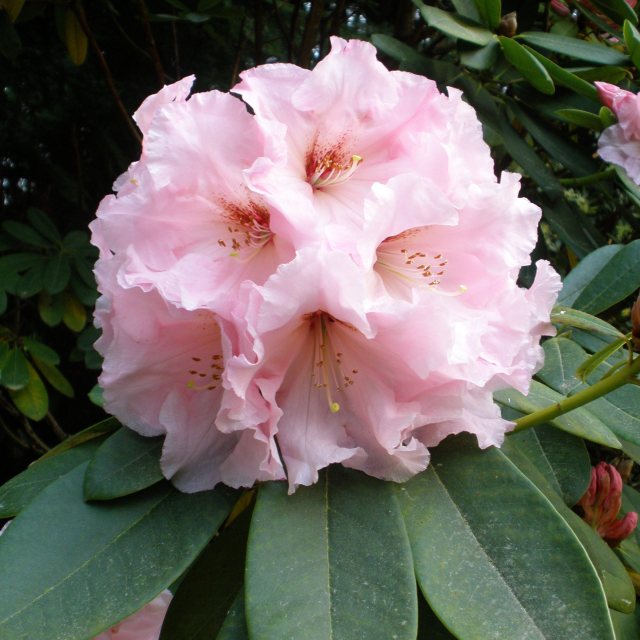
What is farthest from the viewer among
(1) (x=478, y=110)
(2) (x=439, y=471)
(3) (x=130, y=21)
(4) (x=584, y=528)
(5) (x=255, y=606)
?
(3) (x=130, y=21)

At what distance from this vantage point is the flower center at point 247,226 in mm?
595

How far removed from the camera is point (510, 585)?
0.52 meters

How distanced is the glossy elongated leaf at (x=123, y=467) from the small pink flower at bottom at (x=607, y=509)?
538 mm

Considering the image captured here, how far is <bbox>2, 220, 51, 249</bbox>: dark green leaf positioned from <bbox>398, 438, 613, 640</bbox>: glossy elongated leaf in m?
1.37

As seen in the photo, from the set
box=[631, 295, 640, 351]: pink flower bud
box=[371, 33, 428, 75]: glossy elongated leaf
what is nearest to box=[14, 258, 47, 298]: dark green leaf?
box=[371, 33, 428, 75]: glossy elongated leaf

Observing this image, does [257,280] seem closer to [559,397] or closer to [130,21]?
[559,397]

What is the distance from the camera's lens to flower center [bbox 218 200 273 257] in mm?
595

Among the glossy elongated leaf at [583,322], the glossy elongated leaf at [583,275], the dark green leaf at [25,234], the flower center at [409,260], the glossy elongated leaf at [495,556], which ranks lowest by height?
the glossy elongated leaf at [583,275]

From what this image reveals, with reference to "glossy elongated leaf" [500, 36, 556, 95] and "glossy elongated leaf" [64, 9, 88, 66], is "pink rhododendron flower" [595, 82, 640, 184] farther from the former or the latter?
"glossy elongated leaf" [64, 9, 88, 66]

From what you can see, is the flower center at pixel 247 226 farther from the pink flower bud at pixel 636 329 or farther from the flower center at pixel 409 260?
the pink flower bud at pixel 636 329

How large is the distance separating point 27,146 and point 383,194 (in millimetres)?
1799

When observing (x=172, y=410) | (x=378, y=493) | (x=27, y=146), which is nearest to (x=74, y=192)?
(x=27, y=146)

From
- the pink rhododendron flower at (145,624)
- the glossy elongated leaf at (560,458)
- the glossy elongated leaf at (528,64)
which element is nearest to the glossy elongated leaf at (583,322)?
the glossy elongated leaf at (560,458)

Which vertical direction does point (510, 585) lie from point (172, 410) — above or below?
below
